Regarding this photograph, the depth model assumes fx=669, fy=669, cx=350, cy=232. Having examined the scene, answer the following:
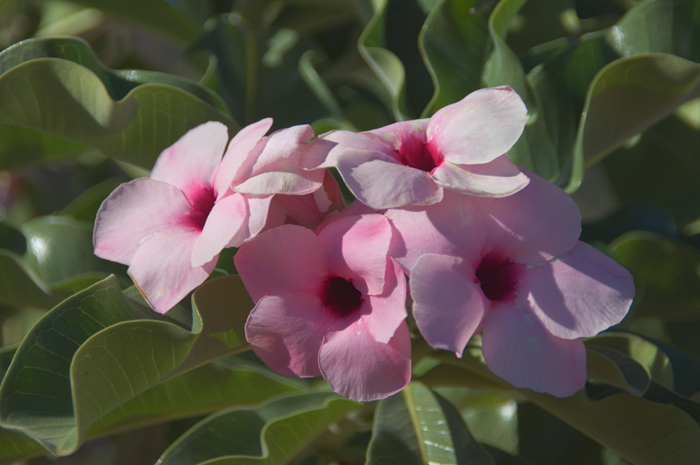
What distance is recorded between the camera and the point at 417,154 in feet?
2.15

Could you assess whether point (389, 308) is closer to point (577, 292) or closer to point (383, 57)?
point (577, 292)

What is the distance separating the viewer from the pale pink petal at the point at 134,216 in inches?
26.4

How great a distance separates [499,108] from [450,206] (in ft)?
0.35

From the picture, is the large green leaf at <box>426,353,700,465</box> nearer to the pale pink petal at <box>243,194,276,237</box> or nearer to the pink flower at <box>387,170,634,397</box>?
the pink flower at <box>387,170,634,397</box>

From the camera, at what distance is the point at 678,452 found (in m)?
0.77

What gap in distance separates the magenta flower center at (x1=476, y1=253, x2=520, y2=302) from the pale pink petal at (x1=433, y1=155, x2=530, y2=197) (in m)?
0.07

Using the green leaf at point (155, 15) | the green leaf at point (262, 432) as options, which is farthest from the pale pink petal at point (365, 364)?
the green leaf at point (155, 15)

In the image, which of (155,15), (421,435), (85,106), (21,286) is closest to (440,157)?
(421,435)

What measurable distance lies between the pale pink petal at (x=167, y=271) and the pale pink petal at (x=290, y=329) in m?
0.06

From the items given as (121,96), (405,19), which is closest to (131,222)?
(121,96)

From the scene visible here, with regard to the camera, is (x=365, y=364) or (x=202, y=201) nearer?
(x=365, y=364)

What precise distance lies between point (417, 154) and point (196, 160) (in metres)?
0.24

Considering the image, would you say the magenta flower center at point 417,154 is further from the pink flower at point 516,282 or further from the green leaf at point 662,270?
the green leaf at point 662,270

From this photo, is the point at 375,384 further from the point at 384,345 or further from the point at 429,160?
the point at 429,160
